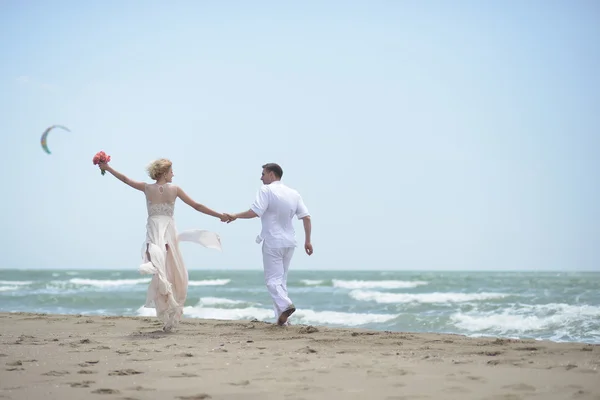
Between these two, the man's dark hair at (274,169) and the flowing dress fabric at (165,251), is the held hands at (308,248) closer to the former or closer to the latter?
the man's dark hair at (274,169)

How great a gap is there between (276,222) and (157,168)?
1.58 metres

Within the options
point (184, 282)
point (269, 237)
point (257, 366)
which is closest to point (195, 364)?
point (257, 366)

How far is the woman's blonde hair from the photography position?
293 inches

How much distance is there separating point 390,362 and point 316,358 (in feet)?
1.97

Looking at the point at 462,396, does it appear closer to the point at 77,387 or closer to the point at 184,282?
the point at 77,387

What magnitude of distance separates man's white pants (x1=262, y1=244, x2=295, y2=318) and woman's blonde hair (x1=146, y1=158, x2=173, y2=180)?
1.53 meters

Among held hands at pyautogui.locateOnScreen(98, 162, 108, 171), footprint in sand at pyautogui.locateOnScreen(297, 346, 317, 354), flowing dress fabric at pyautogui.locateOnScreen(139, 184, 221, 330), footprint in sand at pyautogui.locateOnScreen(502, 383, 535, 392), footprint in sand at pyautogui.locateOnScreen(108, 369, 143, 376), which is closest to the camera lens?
footprint in sand at pyautogui.locateOnScreen(502, 383, 535, 392)

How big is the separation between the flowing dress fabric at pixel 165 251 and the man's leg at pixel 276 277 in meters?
1.01

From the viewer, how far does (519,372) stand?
15.1ft

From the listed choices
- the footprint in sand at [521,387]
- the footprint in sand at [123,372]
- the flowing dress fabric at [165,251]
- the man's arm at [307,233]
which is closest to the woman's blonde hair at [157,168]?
the flowing dress fabric at [165,251]

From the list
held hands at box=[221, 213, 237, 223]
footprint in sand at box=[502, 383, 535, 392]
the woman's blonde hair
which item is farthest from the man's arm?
footprint in sand at box=[502, 383, 535, 392]

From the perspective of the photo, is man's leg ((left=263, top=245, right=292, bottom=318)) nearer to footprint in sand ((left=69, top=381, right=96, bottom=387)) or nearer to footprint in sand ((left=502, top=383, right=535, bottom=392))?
footprint in sand ((left=69, top=381, right=96, bottom=387))

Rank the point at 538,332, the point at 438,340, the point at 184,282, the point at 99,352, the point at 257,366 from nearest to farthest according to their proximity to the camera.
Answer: the point at 257,366 → the point at 99,352 → the point at 438,340 → the point at 184,282 → the point at 538,332

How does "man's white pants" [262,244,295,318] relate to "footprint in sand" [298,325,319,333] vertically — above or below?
above
